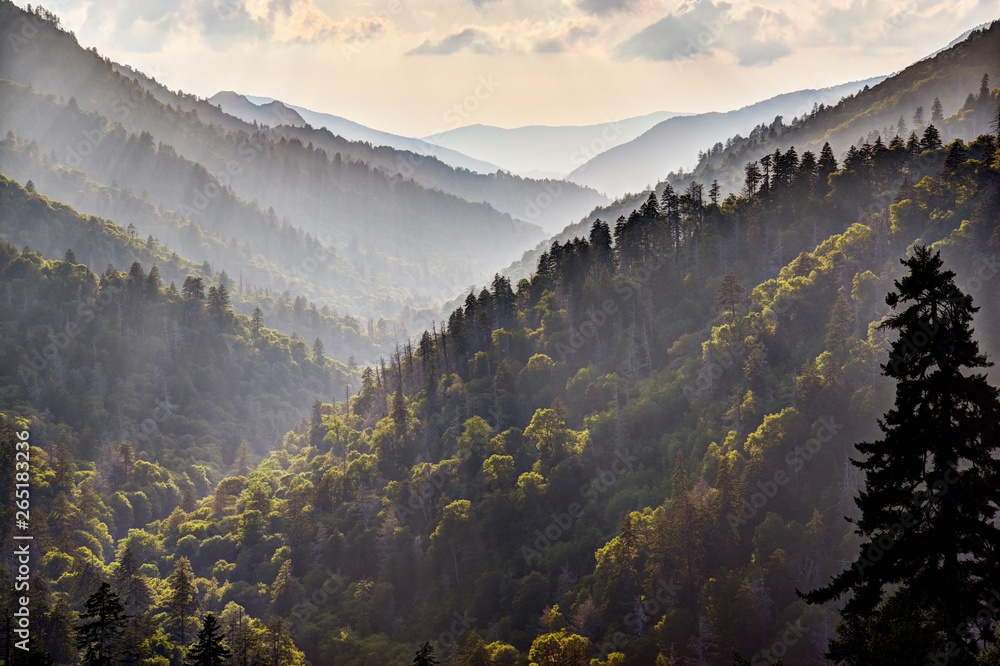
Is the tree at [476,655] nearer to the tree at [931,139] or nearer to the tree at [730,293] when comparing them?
the tree at [730,293]

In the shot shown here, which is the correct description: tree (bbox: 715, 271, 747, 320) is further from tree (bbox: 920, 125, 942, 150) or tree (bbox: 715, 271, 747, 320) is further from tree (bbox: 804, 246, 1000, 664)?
tree (bbox: 804, 246, 1000, 664)

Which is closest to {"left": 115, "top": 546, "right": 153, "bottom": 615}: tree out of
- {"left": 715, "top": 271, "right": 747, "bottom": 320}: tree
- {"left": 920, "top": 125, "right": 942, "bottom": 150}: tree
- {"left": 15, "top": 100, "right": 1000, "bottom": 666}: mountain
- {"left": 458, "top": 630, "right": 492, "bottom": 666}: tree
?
{"left": 15, "top": 100, "right": 1000, "bottom": 666}: mountain

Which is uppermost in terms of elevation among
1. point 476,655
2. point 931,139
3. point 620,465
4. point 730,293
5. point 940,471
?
point 931,139

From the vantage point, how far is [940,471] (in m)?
25.5

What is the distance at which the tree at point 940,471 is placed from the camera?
2506 cm

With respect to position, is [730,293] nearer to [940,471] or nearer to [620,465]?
[620,465]

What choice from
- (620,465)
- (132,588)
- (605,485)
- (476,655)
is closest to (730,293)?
(620,465)

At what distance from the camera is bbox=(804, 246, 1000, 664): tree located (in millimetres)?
25062

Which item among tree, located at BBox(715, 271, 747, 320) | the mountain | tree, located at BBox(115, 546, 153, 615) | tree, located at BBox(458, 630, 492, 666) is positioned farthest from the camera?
tree, located at BBox(115, 546, 153, 615)

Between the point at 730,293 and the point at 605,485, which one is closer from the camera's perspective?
the point at 605,485

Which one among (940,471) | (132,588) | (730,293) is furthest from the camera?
(132,588)

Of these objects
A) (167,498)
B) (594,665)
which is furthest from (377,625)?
(167,498)

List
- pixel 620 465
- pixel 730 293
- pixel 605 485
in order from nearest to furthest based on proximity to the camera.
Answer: pixel 605 485
pixel 620 465
pixel 730 293

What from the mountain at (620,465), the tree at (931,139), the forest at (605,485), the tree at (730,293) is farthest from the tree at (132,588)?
the tree at (931,139)
